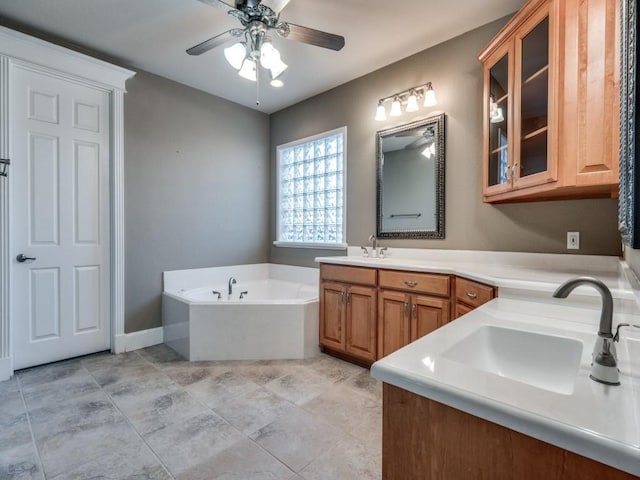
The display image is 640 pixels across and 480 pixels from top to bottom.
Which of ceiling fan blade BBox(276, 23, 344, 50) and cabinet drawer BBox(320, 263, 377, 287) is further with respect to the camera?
cabinet drawer BBox(320, 263, 377, 287)

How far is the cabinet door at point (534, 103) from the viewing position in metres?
Answer: 1.73

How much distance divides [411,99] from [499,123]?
2.84 ft

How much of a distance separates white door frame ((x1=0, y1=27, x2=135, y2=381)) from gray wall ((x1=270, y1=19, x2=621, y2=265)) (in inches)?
76.9

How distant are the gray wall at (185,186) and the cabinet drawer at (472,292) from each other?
2.68 m

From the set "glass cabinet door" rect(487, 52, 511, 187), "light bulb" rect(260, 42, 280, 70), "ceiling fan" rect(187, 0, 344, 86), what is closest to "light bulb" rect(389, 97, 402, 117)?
"glass cabinet door" rect(487, 52, 511, 187)

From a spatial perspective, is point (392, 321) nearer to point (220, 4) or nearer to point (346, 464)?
point (346, 464)

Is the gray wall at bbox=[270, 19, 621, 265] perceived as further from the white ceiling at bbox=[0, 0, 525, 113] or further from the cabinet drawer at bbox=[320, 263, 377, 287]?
the cabinet drawer at bbox=[320, 263, 377, 287]

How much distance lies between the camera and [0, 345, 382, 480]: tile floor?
156 centimetres

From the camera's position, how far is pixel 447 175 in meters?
2.74

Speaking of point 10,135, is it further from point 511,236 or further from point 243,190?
point 511,236

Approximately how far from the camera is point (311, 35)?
2.07m

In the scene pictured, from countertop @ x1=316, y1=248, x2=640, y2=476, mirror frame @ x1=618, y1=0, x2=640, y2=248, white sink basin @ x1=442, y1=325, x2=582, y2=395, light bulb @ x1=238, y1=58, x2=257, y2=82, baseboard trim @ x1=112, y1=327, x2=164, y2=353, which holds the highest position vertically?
light bulb @ x1=238, y1=58, x2=257, y2=82

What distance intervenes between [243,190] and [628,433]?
3939mm

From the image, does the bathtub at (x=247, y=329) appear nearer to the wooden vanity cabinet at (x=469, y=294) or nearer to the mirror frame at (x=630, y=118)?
the wooden vanity cabinet at (x=469, y=294)
